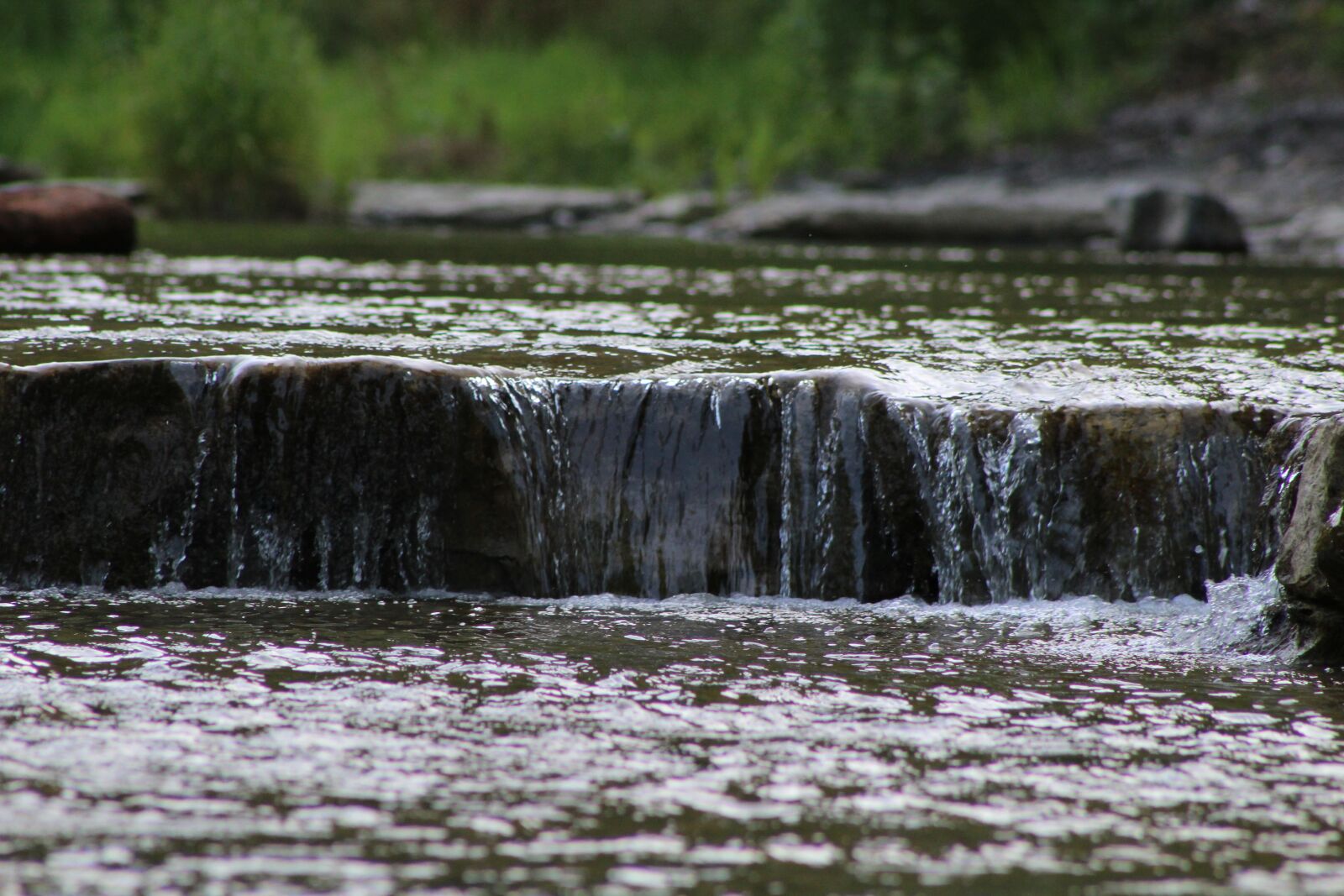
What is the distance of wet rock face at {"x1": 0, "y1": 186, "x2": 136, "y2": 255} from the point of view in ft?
37.1

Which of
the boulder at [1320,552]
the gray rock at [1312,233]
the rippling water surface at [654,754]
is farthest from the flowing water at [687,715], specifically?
the gray rock at [1312,233]

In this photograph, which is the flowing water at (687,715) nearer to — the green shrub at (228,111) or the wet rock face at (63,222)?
the wet rock face at (63,222)

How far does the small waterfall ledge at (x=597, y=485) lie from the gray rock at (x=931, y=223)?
9.83 meters

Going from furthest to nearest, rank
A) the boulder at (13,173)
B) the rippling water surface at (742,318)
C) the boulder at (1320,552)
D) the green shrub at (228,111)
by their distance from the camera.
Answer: the boulder at (13,173), the green shrub at (228,111), the rippling water surface at (742,318), the boulder at (1320,552)

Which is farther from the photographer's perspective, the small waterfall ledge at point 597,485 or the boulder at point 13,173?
the boulder at point 13,173

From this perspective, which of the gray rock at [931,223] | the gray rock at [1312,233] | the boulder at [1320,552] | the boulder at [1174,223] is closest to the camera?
the boulder at [1320,552]

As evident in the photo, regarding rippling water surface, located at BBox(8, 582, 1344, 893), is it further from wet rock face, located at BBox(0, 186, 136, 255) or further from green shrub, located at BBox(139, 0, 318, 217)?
green shrub, located at BBox(139, 0, 318, 217)

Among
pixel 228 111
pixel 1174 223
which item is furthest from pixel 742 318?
pixel 228 111

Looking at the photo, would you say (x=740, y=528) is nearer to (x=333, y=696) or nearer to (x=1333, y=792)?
(x=333, y=696)

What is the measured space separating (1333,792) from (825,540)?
94.4 inches

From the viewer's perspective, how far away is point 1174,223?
46.5 feet

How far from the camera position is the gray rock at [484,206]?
59.1 ft

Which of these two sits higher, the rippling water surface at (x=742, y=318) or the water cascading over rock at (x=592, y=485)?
the rippling water surface at (x=742, y=318)

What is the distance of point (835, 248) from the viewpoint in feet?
47.5
